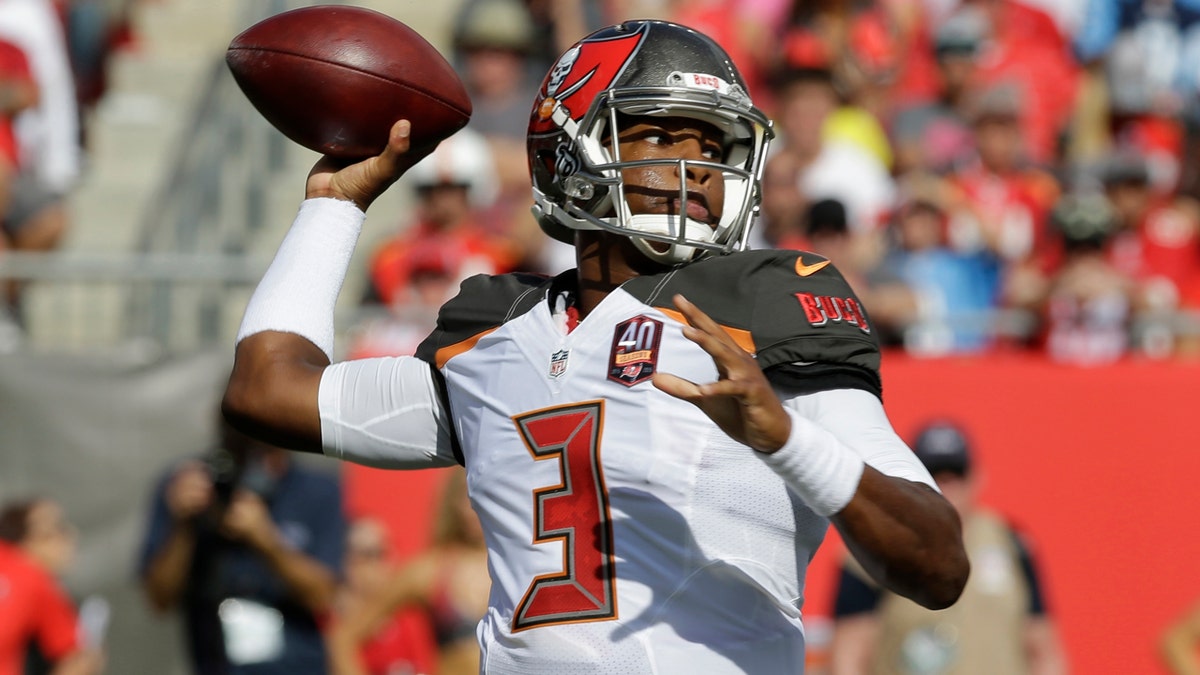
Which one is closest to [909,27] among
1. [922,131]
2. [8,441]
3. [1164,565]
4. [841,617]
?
[922,131]

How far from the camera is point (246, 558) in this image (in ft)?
20.4

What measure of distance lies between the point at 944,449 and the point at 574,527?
339 cm

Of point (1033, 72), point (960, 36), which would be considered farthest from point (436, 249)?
point (1033, 72)

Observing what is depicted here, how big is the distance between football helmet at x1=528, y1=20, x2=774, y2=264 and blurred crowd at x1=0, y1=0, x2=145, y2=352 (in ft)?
16.1

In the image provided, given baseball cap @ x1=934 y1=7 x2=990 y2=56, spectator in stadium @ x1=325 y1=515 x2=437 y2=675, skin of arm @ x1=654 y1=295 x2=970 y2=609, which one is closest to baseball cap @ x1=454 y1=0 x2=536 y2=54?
baseball cap @ x1=934 y1=7 x2=990 y2=56

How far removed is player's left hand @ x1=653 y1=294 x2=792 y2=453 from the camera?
2271 mm

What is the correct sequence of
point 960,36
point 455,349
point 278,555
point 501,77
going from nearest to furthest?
point 455,349, point 278,555, point 501,77, point 960,36

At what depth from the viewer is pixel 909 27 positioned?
9.43m

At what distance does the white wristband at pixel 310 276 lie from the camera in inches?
118

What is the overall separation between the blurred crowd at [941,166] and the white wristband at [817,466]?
408cm

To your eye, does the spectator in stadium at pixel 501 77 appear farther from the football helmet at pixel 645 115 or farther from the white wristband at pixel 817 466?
the white wristband at pixel 817 466

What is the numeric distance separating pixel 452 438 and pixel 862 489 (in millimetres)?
876

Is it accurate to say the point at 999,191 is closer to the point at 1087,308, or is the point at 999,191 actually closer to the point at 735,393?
the point at 1087,308

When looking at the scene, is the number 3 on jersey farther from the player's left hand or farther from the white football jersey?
the player's left hand
